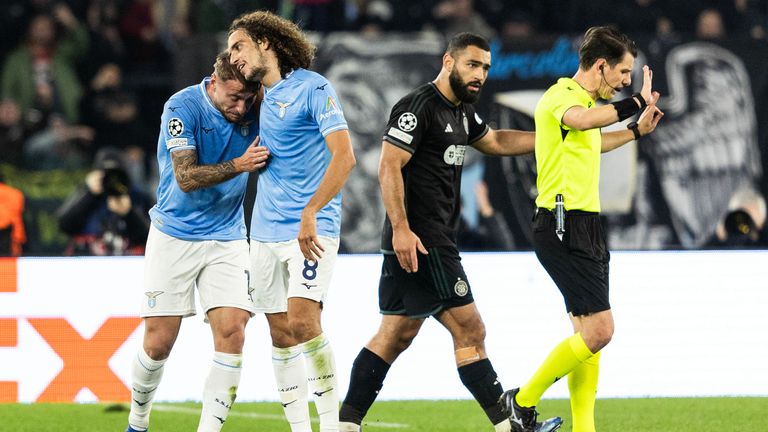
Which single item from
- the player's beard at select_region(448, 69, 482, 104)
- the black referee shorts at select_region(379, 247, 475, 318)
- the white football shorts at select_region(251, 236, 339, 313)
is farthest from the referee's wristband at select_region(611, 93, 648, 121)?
the white football shorts at select_region(251, 236, 339, 313)

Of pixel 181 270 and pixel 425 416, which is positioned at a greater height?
pixel 181 270

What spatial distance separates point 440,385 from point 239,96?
321 cm

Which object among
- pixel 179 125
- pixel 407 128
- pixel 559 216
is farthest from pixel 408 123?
pixel 179 125

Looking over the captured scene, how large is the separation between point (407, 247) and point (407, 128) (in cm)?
58

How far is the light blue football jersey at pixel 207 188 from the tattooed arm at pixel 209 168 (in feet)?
0.31

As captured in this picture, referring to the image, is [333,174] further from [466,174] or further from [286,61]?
[466,174]

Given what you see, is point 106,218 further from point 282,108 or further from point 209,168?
point 282,108

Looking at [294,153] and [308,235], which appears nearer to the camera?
[308,235]

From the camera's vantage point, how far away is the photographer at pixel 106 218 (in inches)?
425

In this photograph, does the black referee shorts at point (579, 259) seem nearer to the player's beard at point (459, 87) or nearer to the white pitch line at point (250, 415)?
the player's beard at point (459, 87)

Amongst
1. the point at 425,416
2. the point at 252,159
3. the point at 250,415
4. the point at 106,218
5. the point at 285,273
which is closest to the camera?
the point at 252,159

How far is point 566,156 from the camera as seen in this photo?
6.68 m

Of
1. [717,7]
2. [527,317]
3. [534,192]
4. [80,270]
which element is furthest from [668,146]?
[80,270]

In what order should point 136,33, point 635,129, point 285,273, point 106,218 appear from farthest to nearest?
point 136,33, point 106,218, point 635,129, point 285,273
